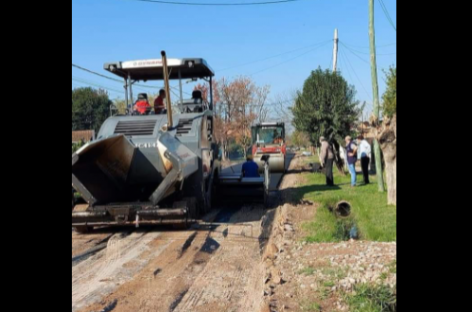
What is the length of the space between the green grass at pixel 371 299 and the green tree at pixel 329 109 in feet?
62.8

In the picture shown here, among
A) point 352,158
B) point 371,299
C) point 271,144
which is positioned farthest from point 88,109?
point 371,299

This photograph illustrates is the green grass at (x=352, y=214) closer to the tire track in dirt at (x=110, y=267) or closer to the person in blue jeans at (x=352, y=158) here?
the person in blue jeans at (x=352, y=158)

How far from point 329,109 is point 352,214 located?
12959 mm

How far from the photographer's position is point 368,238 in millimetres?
8617

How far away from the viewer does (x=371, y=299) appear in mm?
4625

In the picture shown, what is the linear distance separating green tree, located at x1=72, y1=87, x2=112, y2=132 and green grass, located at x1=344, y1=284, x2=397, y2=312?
41379 millimetres

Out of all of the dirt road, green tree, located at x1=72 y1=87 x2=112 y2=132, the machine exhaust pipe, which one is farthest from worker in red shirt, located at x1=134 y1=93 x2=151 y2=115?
green tree, located at x1=72 y1=87 x2=112 y2=132

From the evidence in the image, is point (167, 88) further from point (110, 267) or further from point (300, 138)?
point (300, 138)

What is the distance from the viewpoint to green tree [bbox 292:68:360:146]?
2386 centimetres

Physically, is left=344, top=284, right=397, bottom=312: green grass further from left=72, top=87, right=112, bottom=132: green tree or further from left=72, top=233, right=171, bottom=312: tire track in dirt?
left=72, top=87, right=112, bottom=132: green tree
